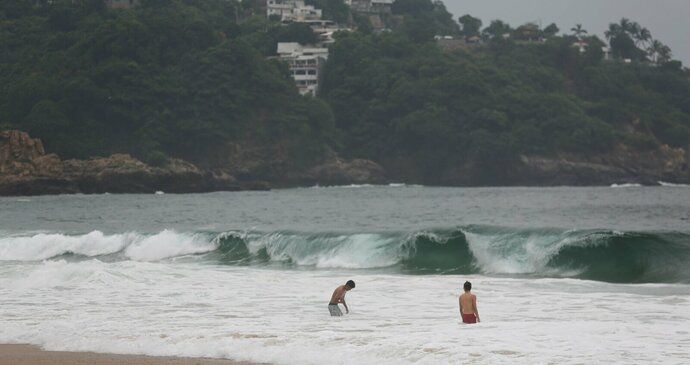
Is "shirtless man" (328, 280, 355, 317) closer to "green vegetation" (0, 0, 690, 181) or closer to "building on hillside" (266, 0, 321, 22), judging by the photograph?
"green vegetation" (0, 0, 690, 181)

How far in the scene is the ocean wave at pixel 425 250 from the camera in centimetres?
2478

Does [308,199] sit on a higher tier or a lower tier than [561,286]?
lower

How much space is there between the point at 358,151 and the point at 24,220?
64.0 m

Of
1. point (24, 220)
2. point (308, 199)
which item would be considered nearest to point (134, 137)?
point (308, 199)

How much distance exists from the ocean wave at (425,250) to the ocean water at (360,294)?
0.18ft

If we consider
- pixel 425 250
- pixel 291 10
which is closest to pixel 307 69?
pixel 291 10

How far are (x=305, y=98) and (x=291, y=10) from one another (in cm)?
5148

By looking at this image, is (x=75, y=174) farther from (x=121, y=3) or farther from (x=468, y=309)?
(x=468, y=309)

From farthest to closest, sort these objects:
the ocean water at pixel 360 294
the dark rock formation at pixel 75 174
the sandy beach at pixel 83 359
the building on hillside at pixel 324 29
Result: the building on hillside at pixel 324 29 < the dark rock formation at pixel 75 174 < the ocean water at pixel 360 294 < the sandy beach at pixel 83 359

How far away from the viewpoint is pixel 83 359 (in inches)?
533

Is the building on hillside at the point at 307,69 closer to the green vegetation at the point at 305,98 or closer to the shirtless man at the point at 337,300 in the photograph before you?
the green vegetation at the point at 305,98

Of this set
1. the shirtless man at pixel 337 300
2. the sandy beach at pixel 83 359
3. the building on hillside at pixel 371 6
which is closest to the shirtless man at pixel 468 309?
the shirtless man at pixel 337 300

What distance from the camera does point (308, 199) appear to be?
71312mm

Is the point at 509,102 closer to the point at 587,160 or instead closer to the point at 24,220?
the point at 587,160
